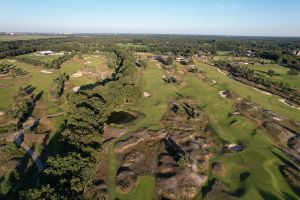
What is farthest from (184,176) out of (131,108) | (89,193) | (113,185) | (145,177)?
(131,108)

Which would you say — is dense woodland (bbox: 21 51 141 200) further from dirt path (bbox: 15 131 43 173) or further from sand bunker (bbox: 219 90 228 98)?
sand bunker (bbox: 219 90 228 98)

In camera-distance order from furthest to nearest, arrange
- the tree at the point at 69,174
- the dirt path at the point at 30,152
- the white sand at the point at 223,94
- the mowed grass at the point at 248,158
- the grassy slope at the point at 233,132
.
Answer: the white sand at the point at 223,94 → the dirt path at the point at 30,152 → the grassy slope at the point at 233,132 → the mowed grass at the point at 248,158 → the tree at the point at 69,174

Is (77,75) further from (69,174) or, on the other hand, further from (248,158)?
(248,158)

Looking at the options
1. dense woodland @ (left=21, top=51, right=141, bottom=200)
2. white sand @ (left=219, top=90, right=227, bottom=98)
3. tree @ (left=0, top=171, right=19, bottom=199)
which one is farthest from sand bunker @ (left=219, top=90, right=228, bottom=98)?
tree @ (left=0, top=171, right=19, bottom=199)

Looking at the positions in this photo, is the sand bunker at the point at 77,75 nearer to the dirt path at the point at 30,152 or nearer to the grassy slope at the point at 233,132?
the grassy slope at the point at 233,132

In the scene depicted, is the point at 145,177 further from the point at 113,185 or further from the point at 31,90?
the point at 31,90

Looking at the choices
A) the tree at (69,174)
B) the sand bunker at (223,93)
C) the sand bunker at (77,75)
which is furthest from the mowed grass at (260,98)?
the sand bunker at (77,75)

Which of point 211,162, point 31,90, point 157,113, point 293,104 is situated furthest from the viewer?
point 31,90

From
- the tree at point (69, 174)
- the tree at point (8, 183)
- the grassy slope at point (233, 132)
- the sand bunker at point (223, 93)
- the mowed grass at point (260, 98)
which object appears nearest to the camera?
the tree at point (69, 174)
